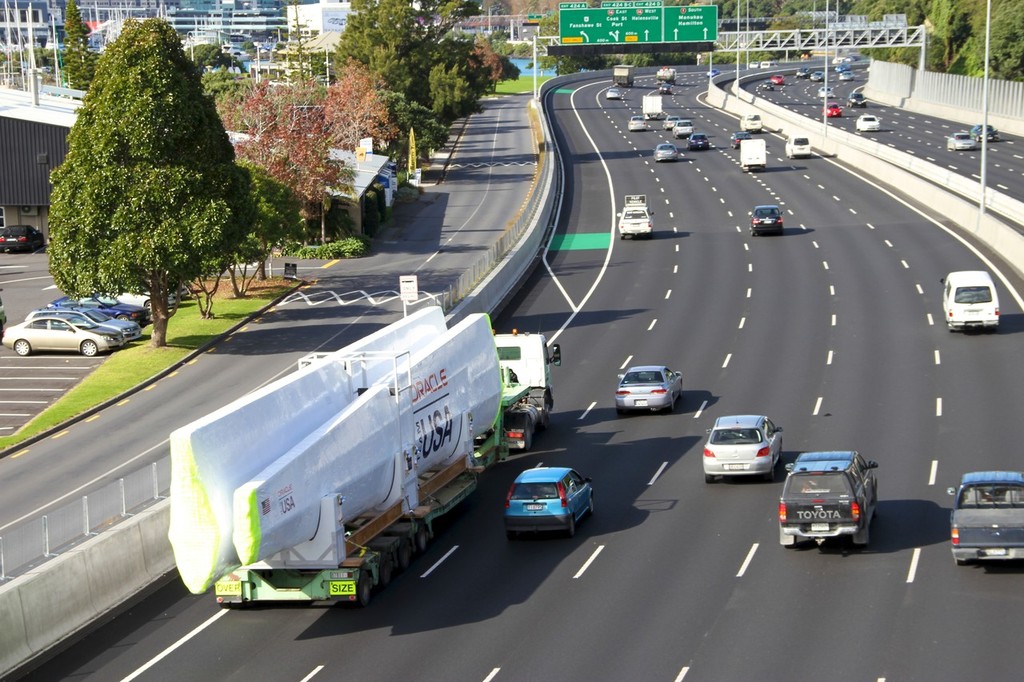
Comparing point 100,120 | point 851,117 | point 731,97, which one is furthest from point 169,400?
point 731,97

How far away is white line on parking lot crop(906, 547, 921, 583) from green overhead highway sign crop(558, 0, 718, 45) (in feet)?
284

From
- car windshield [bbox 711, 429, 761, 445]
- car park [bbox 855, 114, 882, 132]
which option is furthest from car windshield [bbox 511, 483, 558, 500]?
car park [bbox 855, 114, 882, 132]

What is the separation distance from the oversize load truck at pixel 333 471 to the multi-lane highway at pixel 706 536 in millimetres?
835

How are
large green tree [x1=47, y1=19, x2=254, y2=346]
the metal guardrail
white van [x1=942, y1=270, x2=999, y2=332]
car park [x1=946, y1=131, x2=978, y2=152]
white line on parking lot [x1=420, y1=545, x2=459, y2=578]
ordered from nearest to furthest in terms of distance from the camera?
the metal guardrail < white line on parking lot [x1=420, y1=545, x2=459, y2=578] < white van [x1=942, y1=270, x2=999, y2=332] < large green tree [x1=47, y1=19, x2=254, y2=346] < car park [x1=946, y1=131, x2=978, y2=152]

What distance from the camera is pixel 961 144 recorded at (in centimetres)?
9819

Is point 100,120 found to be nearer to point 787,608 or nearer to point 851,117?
point 787,608

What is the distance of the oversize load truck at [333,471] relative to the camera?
22.9m

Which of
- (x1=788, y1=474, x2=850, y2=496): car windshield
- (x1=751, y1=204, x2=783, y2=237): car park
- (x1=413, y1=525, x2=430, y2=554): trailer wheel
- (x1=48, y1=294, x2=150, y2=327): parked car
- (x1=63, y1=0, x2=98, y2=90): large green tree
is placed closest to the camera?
(x1=788, y1=474, x2=850, y2=496): car windshield

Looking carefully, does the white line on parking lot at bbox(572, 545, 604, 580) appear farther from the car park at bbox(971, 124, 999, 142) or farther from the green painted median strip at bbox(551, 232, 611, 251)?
the car park at bbox(971, 124, 999, 142)

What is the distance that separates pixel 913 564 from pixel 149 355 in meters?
31.8

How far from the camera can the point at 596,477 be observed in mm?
34406

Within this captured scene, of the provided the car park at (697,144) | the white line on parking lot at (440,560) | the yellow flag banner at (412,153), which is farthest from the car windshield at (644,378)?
the car park at (697,144)

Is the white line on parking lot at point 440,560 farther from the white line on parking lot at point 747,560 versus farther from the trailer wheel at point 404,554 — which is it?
the white line on parking lot at point 747,560

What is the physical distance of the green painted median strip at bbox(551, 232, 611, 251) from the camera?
7100cm
